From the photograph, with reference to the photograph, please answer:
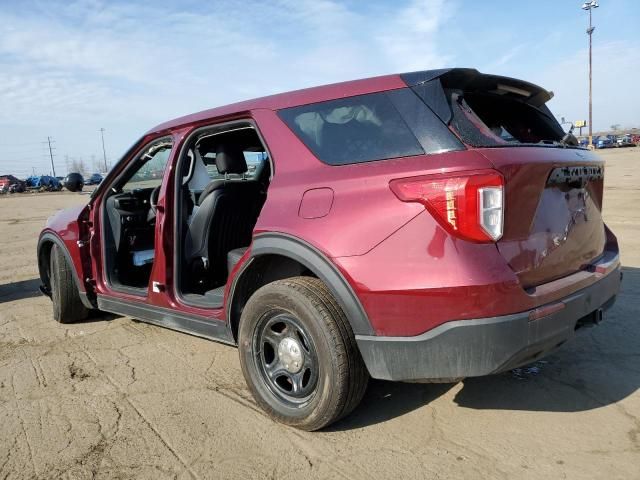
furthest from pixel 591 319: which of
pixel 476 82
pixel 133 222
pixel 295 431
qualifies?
pixel 133 222

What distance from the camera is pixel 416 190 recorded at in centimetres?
220

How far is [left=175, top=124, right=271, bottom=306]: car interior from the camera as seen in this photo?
3805 mm

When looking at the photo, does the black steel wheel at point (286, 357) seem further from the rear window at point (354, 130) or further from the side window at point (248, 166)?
the side window at point (248, 166)

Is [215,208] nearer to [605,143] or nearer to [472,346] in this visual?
[472,346]

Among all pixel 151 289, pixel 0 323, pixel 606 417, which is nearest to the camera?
pixel 606 417

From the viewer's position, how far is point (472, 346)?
6.98 ft

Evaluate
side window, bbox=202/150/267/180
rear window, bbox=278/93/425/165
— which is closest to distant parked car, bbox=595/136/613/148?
side window, bbox=202/150/267/180

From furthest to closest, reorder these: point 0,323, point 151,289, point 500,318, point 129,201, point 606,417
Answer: point 0,323
point 129,201
point 151,289
point 606,417
point 500,318

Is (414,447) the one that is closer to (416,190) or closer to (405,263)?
(405,263)

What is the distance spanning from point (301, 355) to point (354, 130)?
3.91 ft


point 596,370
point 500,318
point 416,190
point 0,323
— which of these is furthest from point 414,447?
point 0,323

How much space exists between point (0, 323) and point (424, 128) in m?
4.65

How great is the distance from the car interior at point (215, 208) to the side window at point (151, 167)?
20cm

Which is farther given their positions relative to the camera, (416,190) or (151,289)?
(151,289)
